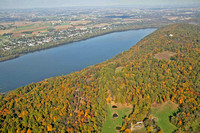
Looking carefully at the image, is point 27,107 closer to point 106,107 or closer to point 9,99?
point 9,99

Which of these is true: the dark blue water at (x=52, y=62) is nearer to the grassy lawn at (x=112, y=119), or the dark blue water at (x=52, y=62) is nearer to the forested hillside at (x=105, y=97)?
the forested hillside at (x=105, y=97)

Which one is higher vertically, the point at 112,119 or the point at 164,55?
the point at 164,55

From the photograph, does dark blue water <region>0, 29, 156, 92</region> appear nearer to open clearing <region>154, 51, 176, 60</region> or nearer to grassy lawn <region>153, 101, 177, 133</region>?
open clearing <region>154, 51, 176, 60</region>

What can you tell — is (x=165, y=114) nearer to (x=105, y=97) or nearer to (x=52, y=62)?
(x=105, y=97)

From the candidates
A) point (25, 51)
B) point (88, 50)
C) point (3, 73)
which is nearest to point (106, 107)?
point (3, 73)

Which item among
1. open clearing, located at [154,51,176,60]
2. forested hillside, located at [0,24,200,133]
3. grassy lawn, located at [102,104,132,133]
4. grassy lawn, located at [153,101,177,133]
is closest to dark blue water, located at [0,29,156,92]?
forested hillside, located at [0,24,200,133]

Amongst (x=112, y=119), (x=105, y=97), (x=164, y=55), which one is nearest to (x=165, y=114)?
(x=112, y=119)

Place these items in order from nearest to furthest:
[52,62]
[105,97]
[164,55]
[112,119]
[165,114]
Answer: [112,119], [165,114], [105,97], [164,55], [52,62]
